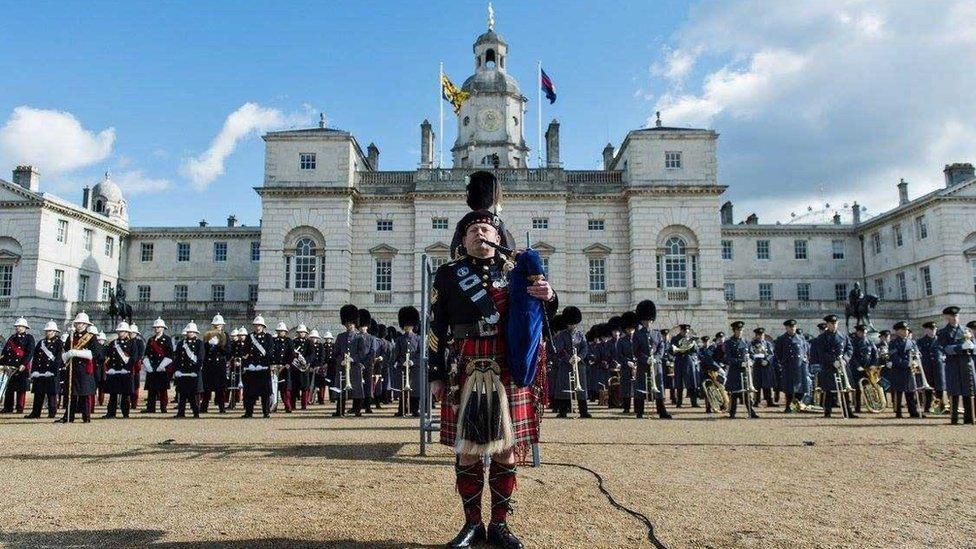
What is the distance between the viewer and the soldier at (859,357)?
16.8 m

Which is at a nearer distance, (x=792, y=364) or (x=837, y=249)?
(x=792, y=364)

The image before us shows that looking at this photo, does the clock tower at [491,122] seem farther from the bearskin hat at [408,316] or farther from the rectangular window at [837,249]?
the bearskin hat at [408,316]

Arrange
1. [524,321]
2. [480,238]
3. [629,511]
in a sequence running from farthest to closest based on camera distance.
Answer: [629,511]
[480,238]
[524,321]

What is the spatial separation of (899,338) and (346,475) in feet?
45.2

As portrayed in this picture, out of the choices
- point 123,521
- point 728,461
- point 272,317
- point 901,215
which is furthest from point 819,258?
point 123,521

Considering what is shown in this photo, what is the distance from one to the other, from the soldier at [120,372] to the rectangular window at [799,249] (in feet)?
167

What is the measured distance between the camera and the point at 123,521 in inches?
194

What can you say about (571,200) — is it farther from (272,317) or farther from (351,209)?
(272,317)

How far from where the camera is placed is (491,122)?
164 feet

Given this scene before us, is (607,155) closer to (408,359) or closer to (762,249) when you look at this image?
(762,249)

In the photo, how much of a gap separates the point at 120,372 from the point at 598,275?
30.4 m

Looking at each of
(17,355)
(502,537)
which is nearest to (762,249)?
(17,355)

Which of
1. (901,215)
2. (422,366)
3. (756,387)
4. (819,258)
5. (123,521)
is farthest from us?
(819,258)

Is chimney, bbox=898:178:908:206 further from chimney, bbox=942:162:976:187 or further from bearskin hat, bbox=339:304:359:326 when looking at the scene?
bearskin hat, bbox=339:304:359:326
